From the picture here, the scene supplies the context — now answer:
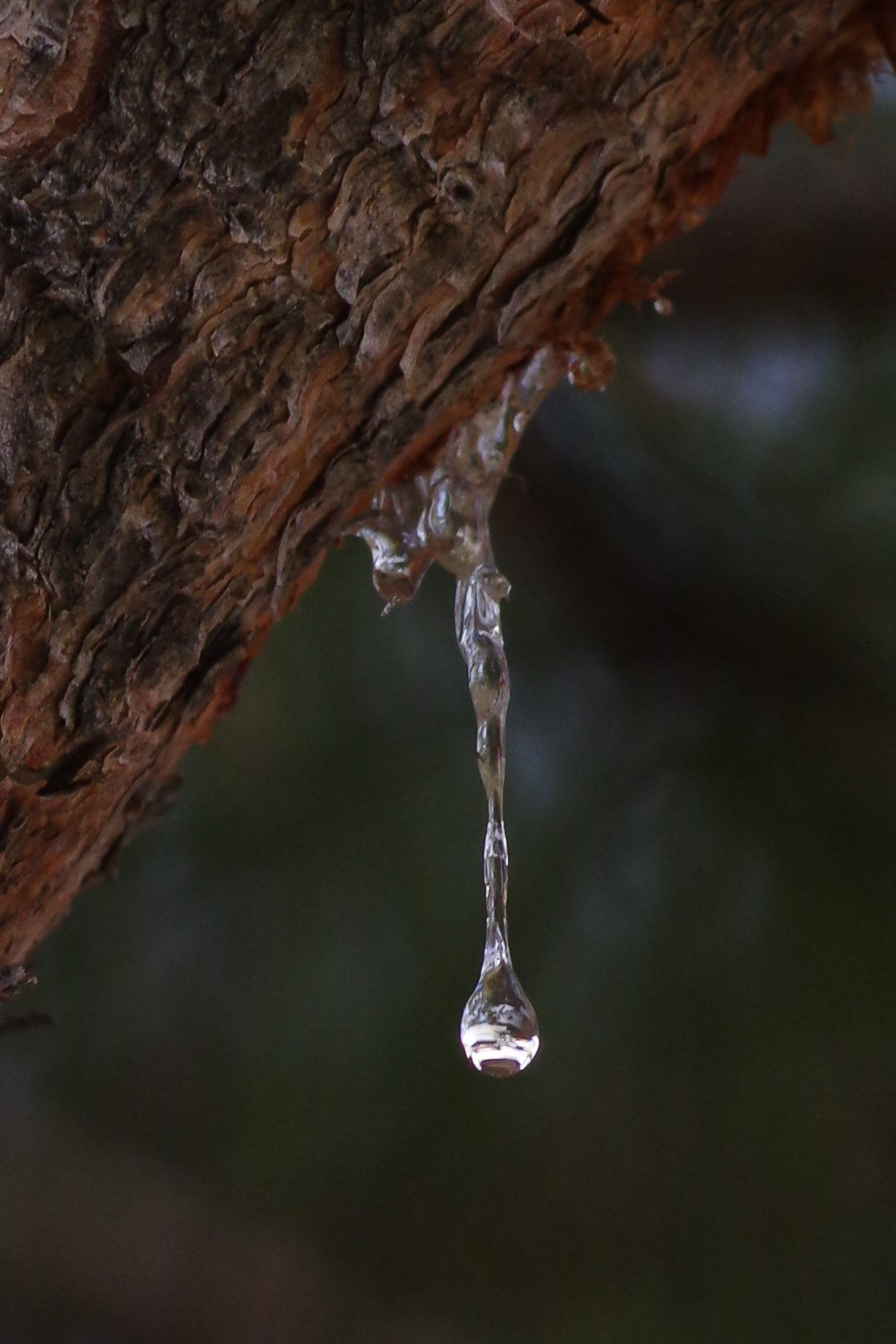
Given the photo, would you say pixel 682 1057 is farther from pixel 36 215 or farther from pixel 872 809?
pixel 36 215

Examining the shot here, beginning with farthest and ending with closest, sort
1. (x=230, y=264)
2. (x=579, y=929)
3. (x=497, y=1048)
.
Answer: (x=579, y=929), (x=497, y=1048), (x=230, y=264)

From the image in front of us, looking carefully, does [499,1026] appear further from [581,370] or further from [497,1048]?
[581,370]

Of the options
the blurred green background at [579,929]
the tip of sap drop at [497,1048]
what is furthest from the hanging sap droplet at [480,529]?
the blurred green background at [579,929]

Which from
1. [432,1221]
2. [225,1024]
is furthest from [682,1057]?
[225,1024]

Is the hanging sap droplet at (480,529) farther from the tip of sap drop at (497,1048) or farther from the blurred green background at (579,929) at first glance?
the blurred green background at (579,929)

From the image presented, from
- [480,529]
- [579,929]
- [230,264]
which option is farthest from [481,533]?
[579,929]
